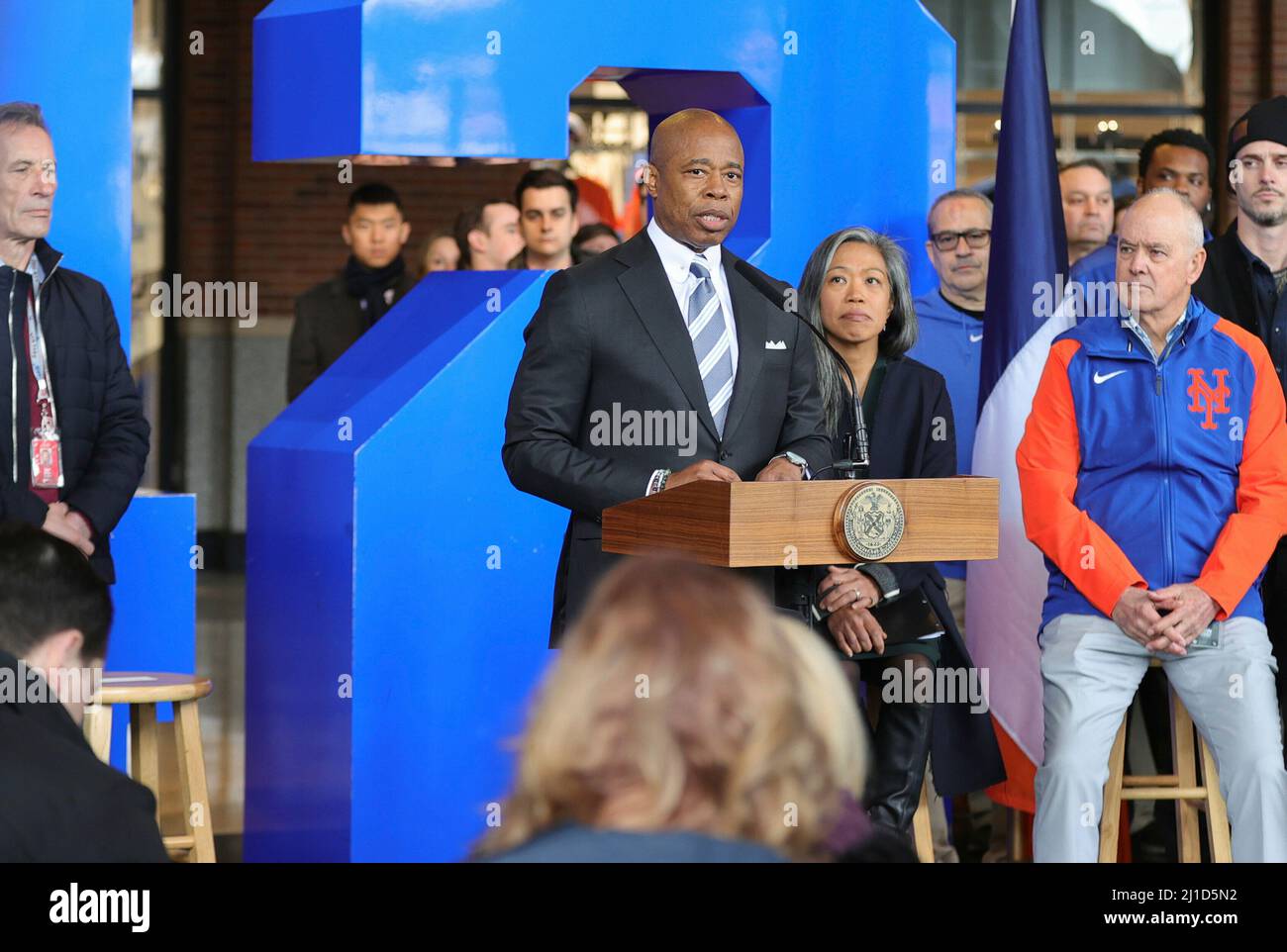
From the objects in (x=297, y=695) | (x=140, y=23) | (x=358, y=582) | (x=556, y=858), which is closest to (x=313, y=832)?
(x=297, y=695)

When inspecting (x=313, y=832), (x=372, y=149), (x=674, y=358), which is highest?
(x=372, y=149)

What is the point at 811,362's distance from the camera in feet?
14.1

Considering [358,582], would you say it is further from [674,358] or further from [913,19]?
[913,19]

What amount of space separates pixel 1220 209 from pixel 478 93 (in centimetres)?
848

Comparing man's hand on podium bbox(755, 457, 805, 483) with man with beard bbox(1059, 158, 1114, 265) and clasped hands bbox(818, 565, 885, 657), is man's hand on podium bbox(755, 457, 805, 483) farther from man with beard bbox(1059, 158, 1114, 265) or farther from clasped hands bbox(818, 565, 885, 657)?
man with beard bbox(1059, 158, 1114, 265)

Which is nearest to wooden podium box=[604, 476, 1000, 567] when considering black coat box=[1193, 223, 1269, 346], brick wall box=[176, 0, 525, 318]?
black coat box=[1193, 223, 1269, 346]

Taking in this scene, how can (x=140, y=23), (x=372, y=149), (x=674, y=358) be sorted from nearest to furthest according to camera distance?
(x=674, y=358) < (x=372, y=149) < (x=140, y=23)

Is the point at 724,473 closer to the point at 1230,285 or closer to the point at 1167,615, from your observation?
the point at 1167,615

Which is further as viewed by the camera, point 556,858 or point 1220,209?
point 1220,209

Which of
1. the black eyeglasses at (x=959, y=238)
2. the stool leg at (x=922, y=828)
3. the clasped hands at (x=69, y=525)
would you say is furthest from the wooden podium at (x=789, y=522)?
the black eyeglasses at (x=959, y=238)

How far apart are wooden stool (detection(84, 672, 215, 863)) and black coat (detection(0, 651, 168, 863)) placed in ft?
5.65

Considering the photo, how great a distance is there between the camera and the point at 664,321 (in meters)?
4.07
